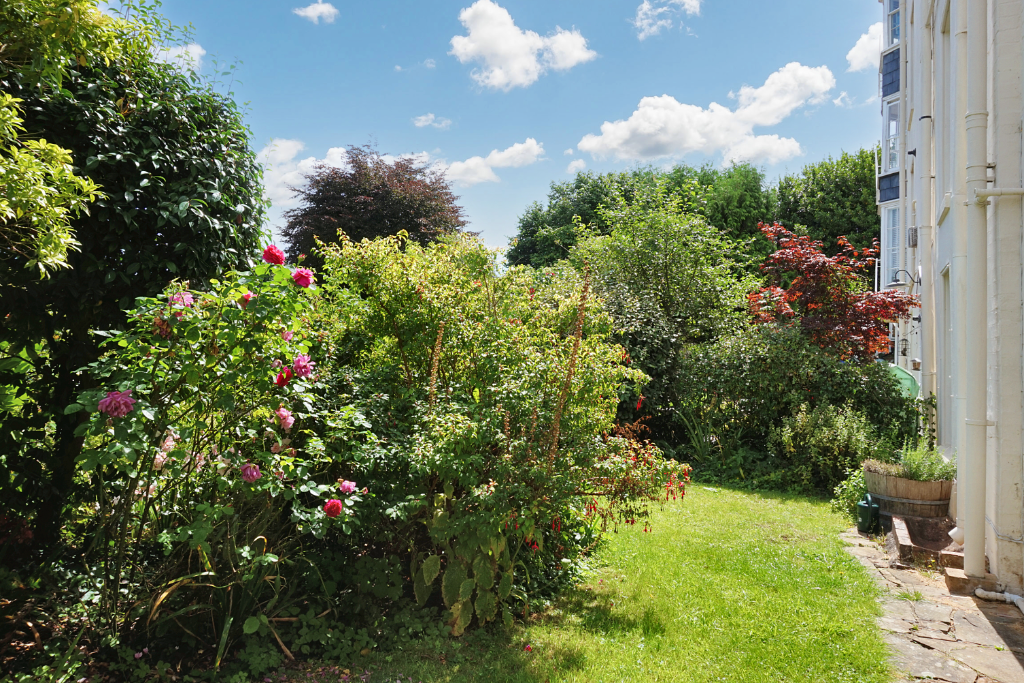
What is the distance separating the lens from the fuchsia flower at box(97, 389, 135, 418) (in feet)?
9.14

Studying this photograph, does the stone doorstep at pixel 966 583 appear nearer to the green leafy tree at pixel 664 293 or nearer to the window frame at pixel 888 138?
the green leafy tree at pixel 664 293

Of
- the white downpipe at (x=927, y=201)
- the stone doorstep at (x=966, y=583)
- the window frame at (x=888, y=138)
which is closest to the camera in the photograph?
the stone doorstep at (x=966, y=583)

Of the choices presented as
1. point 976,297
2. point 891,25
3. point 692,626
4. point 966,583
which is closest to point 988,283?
point 976,297

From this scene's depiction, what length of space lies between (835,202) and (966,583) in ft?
76.0

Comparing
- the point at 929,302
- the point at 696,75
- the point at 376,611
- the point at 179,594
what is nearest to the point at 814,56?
the point at 696,75

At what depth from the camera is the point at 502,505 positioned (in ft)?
11.6

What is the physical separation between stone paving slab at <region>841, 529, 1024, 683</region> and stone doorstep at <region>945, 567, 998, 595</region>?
0.21ft

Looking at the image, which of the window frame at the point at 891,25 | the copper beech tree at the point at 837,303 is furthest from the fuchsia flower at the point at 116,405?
the window frame at the point at 891,25

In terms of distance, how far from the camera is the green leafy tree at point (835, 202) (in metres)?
23.6

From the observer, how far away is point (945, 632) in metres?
3.99

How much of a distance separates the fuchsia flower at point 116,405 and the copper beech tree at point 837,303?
9100mm

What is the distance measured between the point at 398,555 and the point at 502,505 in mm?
1065

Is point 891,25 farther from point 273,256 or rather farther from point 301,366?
point 301,366

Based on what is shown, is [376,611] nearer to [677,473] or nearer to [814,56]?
[677,473]
